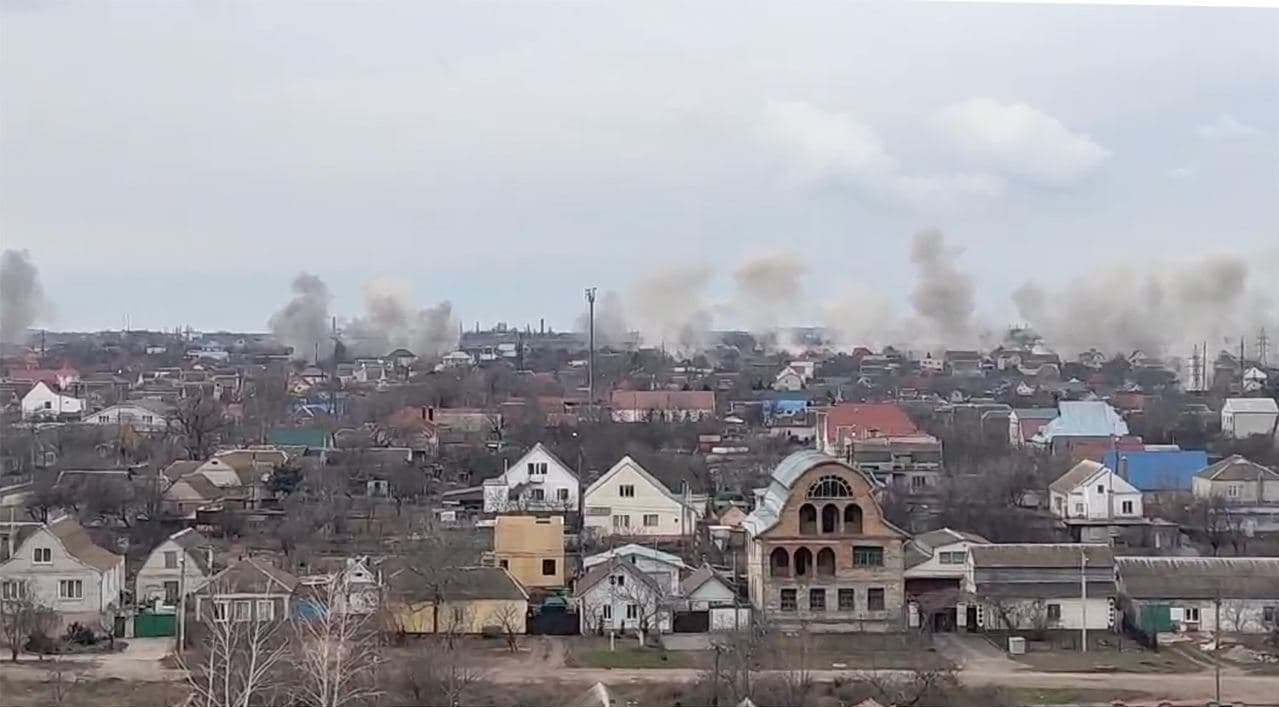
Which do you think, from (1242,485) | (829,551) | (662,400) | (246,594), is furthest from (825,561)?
(662,400)

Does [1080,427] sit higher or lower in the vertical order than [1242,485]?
higher

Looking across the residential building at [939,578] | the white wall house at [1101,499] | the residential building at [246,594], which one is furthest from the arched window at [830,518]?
the white wall house at [1101,499]

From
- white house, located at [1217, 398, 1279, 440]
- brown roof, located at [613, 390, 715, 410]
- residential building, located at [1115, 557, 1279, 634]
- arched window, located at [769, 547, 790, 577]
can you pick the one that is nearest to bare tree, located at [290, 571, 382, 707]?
arched window, located at [769, 547, 790, 577]

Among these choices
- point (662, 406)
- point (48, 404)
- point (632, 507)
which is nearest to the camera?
point (632, 507)

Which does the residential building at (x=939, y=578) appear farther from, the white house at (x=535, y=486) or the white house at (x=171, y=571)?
the white house at (x=171, y=571)

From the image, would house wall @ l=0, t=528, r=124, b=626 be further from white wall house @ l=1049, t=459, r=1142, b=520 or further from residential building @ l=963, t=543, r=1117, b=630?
white wall house @ l=1049, t=459, r=1142, b=520

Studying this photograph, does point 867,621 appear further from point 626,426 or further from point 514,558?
point 626,426

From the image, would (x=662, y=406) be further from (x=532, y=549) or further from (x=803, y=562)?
(x=803, y=562)
